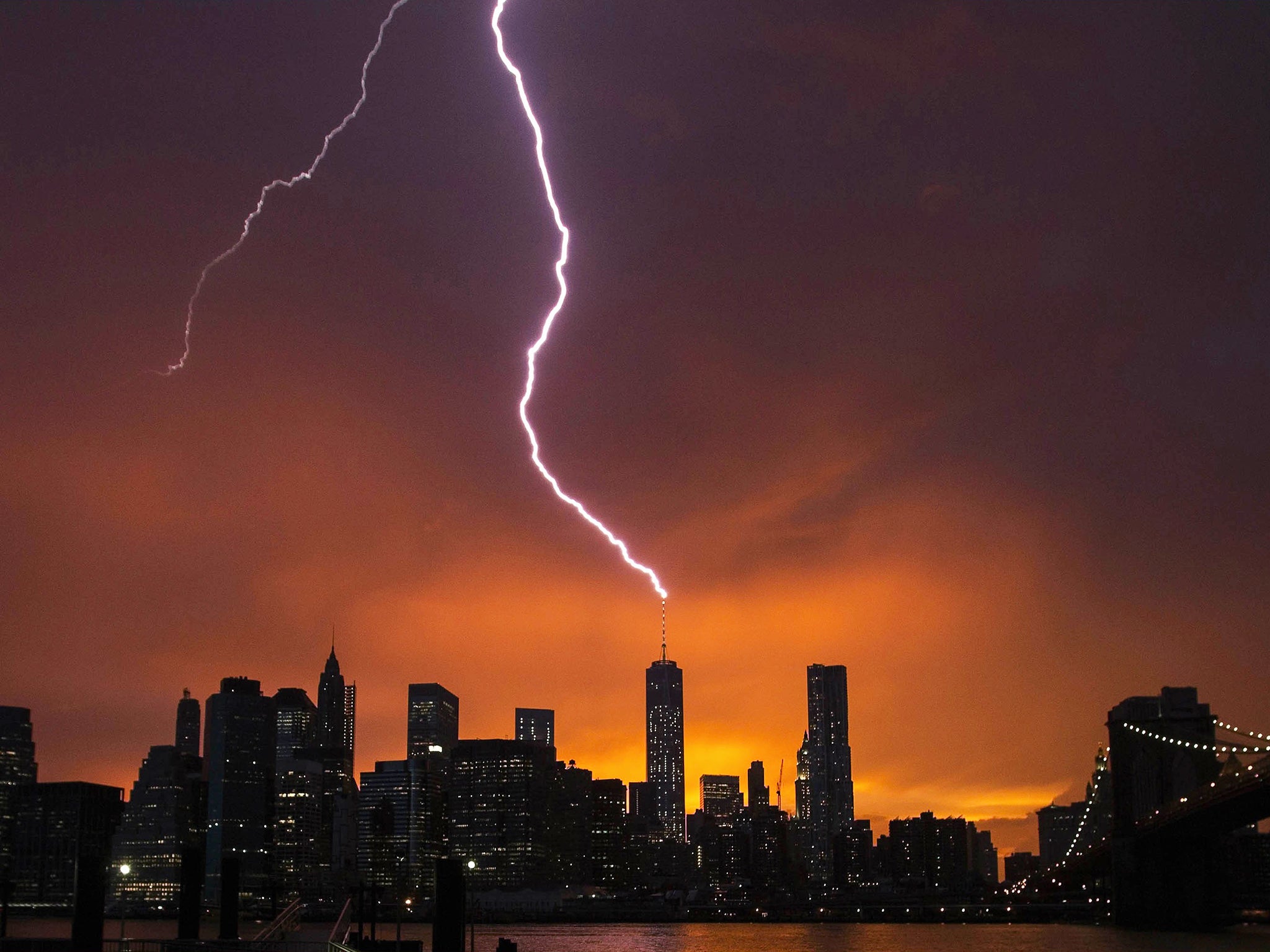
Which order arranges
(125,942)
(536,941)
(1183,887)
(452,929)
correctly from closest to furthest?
(125,942)
(452,929)
(1183,887)
(536,941)

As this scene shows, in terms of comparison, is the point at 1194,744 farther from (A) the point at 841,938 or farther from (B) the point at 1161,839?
(A) the point at 841,938

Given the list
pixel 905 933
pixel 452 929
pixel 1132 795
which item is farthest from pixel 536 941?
pixel 452 929

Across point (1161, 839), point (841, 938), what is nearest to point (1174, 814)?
point (1161, 839)

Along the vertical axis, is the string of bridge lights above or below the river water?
above

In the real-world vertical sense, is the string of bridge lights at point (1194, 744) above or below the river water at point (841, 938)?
above

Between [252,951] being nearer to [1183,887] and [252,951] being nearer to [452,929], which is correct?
[452,929]

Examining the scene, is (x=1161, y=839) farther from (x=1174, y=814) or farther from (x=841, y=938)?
(x=841, y=938)

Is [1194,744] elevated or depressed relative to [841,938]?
elevated

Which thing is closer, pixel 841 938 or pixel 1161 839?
pixel 1161 839
